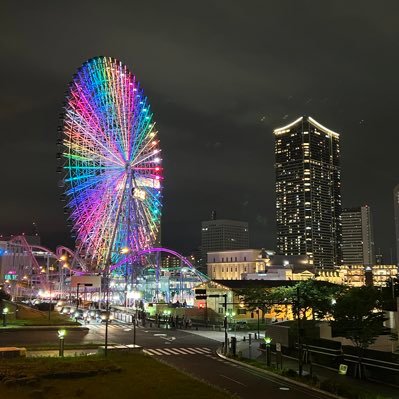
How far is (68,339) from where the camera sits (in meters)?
46.2

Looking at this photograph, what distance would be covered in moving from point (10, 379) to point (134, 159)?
55837 millimetres

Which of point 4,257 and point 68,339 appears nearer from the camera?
point 68,339

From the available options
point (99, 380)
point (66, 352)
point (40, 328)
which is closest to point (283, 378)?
point (99, 380)

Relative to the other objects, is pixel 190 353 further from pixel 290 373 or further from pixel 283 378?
pixel 283 378

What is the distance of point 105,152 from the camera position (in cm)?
7450

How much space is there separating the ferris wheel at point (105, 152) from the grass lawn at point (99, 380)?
4354 cm

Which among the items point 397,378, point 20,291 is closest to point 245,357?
point 397,378

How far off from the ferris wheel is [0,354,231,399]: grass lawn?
143ft

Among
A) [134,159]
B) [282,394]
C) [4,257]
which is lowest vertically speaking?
[282,394]

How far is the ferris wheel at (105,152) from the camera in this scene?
237 feet

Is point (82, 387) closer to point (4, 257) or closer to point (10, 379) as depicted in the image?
point (10, 379)

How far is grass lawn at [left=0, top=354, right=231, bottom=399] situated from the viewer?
2258cm

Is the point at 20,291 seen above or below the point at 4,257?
below

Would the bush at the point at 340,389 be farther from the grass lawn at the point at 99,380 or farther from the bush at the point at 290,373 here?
the grass lawn at the point at 99,380
